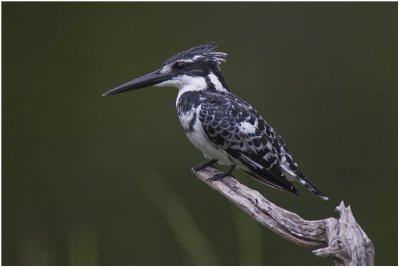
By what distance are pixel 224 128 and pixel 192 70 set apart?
0.44 m

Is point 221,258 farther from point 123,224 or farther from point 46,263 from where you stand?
point 46,263

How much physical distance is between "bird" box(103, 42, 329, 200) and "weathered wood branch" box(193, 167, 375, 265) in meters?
0.25

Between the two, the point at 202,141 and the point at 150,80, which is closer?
the point at 202,141

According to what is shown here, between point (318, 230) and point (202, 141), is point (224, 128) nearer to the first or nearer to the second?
point (202, 141)

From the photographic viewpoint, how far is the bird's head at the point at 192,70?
14.7ft

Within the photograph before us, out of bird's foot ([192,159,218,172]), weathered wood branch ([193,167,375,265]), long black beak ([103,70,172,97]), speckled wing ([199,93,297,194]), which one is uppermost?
long black beak ([103,70,172,97])

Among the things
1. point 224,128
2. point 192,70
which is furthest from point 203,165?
point 192,70

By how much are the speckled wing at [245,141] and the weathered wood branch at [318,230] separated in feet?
0.77

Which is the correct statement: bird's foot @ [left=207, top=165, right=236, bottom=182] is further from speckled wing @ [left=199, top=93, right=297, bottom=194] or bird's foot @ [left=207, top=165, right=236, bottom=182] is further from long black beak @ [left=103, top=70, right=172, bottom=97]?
long black beak @ [left=103, top=70, right=172, bottom=97]

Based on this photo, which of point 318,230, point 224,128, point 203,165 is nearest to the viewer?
point 318,230

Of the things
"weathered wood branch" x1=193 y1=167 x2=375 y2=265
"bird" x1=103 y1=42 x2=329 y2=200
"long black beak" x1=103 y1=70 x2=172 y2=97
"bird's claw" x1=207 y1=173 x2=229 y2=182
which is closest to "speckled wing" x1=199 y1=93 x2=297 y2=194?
"bird" x1=103 y1=42 x2=329 y2=200

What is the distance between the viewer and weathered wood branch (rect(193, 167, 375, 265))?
10.5ft

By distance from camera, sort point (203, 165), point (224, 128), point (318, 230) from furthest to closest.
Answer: point (203, 165), point (224, 128), point (318, 230)

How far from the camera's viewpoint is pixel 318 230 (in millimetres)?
3416
